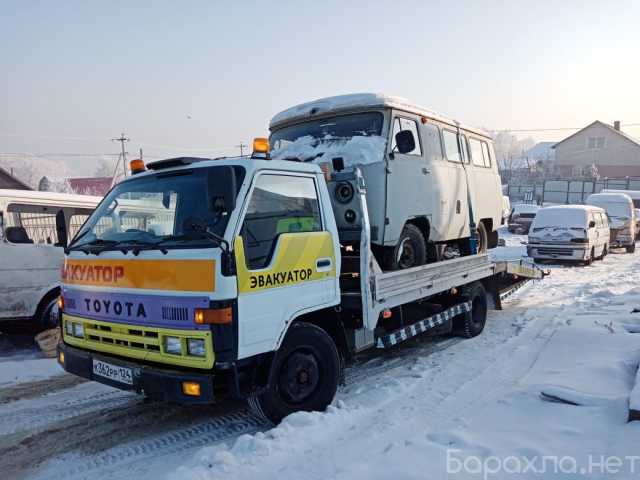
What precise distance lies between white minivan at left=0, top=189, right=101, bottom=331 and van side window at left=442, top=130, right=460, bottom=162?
5.41m

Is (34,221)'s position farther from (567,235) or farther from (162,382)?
(567,235)

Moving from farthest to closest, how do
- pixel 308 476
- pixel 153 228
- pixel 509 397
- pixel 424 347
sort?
pixel 424 347, pixel 509 397, pixel 153 228, pixel 308 476

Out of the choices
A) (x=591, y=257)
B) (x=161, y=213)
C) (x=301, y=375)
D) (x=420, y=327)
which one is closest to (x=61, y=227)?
(x=161, y=213)

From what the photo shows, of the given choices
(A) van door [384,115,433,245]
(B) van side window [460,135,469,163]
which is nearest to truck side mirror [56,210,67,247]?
(A) van door [384,115,433,245]

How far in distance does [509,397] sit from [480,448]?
1212 millimetres

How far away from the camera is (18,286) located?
23.0ft

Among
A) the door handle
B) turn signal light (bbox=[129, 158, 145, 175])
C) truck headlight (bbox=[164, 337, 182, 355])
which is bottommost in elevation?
truck headlight (bbox=[164, 337, 182, 355])

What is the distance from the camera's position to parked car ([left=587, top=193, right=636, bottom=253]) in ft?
64.4

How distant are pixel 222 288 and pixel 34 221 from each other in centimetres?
535

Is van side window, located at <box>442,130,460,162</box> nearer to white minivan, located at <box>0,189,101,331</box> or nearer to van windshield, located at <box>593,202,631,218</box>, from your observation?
white minivan, located at <box>0,189,101,331</box>

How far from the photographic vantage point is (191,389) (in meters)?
3.50

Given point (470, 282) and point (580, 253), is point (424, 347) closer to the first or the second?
point (470, 282)

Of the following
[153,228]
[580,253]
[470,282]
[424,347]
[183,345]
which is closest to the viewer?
[183,345]

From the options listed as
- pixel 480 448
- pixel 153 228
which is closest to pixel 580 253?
pixel 480 448
